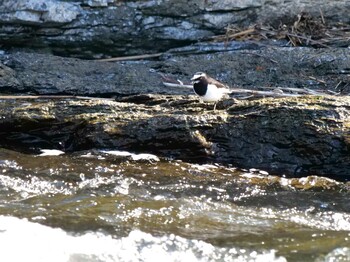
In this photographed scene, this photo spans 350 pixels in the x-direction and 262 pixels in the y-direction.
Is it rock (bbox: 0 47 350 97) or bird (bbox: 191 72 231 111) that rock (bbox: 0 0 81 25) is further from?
bird (bbox: 191 72 231 111)

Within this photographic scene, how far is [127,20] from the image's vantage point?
8492 millimetres

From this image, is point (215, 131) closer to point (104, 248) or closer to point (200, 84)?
point (200, 84)

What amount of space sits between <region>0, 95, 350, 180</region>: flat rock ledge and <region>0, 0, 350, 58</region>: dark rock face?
2434 mm

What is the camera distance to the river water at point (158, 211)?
401cm

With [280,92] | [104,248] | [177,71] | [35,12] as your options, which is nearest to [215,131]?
[280,92]

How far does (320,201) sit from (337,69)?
10.3ft

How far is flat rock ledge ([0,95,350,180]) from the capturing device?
5.54 meters

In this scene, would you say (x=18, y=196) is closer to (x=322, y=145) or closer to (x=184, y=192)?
(x=184, y=192)

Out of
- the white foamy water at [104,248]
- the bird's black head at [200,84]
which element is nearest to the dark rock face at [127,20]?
the bird's black head at [200,84]

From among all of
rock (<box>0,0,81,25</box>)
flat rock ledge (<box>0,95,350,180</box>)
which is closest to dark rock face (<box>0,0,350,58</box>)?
rock (<box>0,0,81,25</box>)

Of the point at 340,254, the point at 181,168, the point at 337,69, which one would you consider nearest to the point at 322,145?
the point at 181,168

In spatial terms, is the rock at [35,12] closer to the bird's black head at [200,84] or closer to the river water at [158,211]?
the bird's black head at [200,84]

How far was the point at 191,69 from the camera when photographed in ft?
26.1

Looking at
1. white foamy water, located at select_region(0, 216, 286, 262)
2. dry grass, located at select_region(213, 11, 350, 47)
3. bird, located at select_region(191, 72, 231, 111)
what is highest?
dry grass, located at select_region(213, 11, 350, 47)
